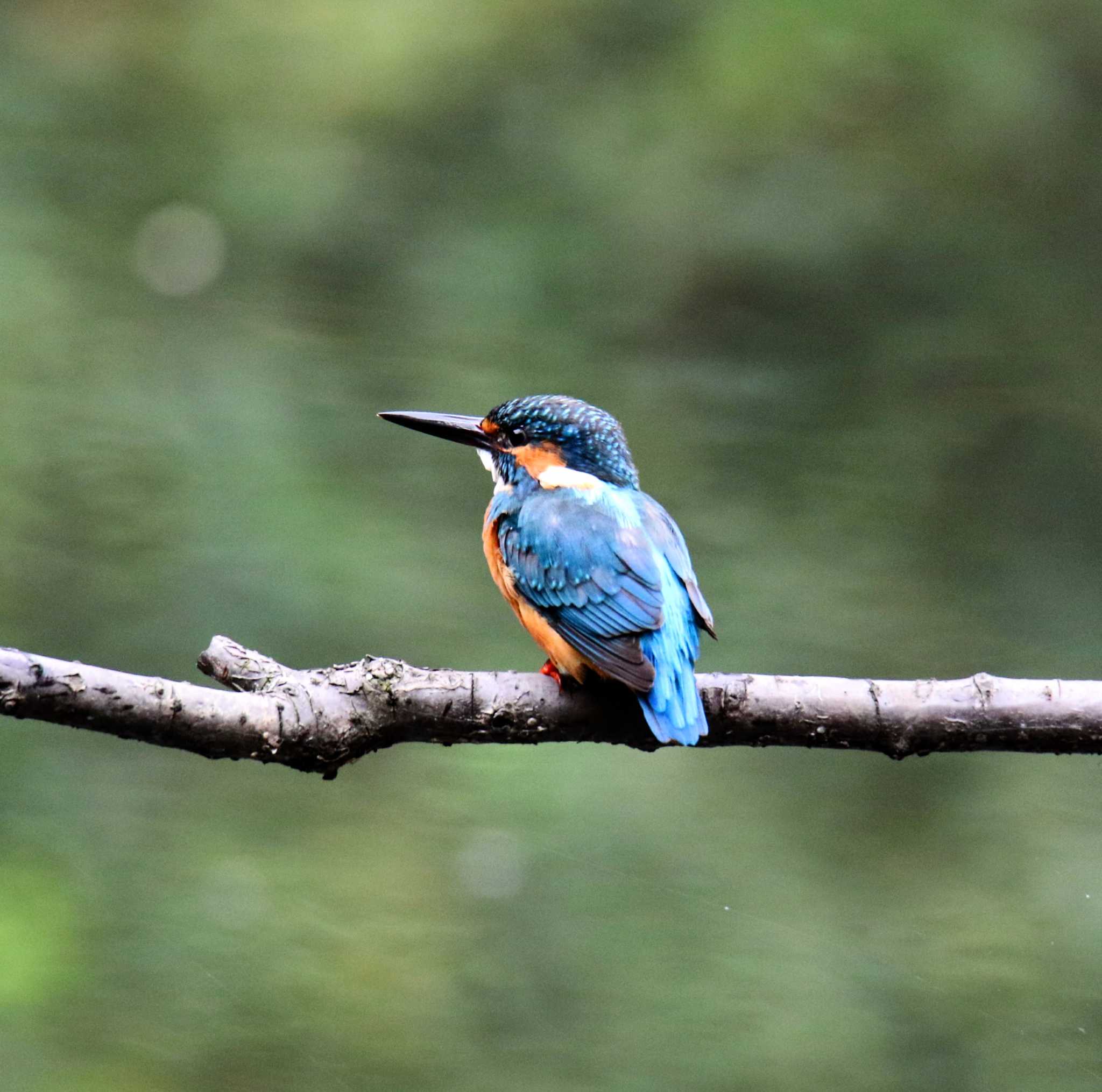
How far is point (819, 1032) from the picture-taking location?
2760 millimetres

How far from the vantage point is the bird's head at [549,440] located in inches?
90.4

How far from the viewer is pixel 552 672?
1.86m

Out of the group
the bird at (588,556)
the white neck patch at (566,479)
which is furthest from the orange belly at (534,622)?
the white neck patch at (566,479)

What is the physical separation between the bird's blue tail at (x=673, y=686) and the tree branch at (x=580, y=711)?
0.14ft

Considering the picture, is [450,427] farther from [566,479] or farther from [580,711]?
[580,711]

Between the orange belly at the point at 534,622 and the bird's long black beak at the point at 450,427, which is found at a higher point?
the bird's long black beak at the point at 450,427

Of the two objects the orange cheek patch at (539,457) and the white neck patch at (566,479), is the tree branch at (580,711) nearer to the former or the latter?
the white neck patch at (566,479)

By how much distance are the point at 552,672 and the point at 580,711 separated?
19 centimetres

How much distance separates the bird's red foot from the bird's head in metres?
0.41

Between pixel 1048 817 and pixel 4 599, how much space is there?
2.39 m

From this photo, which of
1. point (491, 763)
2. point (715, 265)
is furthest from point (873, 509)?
point (491, 763)

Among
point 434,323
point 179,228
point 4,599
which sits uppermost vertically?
point 179,228

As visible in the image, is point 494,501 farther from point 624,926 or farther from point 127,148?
point 127,148

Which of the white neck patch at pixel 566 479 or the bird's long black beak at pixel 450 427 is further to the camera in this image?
the bird's long black beak at pixel 450 427
